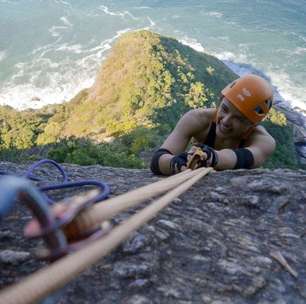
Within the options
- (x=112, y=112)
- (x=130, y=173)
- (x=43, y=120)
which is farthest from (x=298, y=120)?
(x=130, y=173)

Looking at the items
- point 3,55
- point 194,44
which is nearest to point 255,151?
point 3,55

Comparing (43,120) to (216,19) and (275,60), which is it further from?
(216,19)

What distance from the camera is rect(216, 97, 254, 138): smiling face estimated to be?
10.7 feet

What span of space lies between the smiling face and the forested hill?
2151 cm

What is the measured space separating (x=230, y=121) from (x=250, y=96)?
22 cm

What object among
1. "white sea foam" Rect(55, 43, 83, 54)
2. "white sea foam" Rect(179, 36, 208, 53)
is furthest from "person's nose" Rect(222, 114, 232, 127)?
"white sea foam" Rect(179, 36, 208, 53)

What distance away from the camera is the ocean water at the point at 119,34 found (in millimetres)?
43531

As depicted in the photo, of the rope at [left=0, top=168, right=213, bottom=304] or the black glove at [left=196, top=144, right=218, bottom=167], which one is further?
the black glove at [left=196, top=144, right=218, bottom=167]

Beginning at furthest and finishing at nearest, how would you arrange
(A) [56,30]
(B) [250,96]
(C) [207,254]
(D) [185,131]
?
(A) [56,30] → (D) [185,131] → (B) [250,96] → (C) [207,254]

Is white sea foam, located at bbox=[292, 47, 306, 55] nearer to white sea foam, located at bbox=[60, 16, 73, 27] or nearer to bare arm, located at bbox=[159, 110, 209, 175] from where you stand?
white sea foam, located at bbox=[60, 16, 73, 27]

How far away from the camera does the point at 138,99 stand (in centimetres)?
3522

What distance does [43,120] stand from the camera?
3591cm

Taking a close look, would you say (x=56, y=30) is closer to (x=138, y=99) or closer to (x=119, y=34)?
(x=119, y=34)

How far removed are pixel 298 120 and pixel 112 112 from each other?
16.0 meters
